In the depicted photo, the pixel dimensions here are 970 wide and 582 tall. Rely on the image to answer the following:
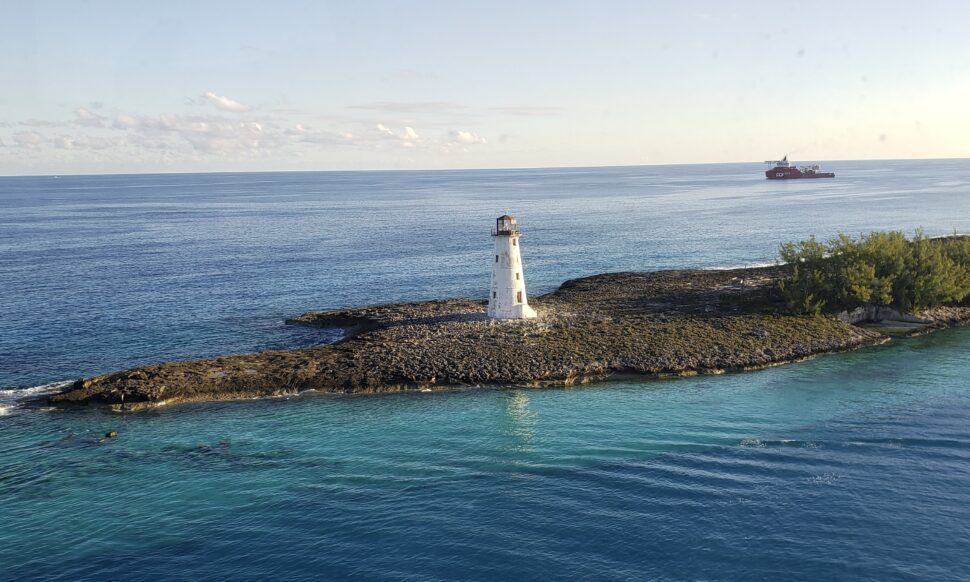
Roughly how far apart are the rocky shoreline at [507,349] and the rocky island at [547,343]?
11cm

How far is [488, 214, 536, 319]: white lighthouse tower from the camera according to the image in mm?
63750

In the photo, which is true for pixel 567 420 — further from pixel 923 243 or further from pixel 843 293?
pixel 923 243

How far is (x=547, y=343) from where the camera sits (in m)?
59.8

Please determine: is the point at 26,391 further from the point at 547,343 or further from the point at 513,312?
the point at 547,343

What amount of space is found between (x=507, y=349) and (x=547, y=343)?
140 inches

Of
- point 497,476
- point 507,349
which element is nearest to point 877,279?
point 507,349

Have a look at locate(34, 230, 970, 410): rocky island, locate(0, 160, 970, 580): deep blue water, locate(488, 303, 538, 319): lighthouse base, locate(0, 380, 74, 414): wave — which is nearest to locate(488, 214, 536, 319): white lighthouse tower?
locate(488, 303, 538, 319): lighthouse base

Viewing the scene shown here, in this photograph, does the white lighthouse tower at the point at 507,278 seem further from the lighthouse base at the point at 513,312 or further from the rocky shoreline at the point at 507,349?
the rocky shoreline at the point at 507,349

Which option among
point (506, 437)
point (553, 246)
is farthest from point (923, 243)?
point (553, 246)

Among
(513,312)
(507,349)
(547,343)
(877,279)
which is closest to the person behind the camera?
(507,349)

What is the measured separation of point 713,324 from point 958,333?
2275 cm

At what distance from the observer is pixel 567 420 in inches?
1863

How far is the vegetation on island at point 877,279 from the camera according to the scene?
6731 cm

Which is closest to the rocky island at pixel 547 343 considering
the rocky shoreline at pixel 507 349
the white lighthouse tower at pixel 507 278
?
the rocky shoreline at pixel 507 349
